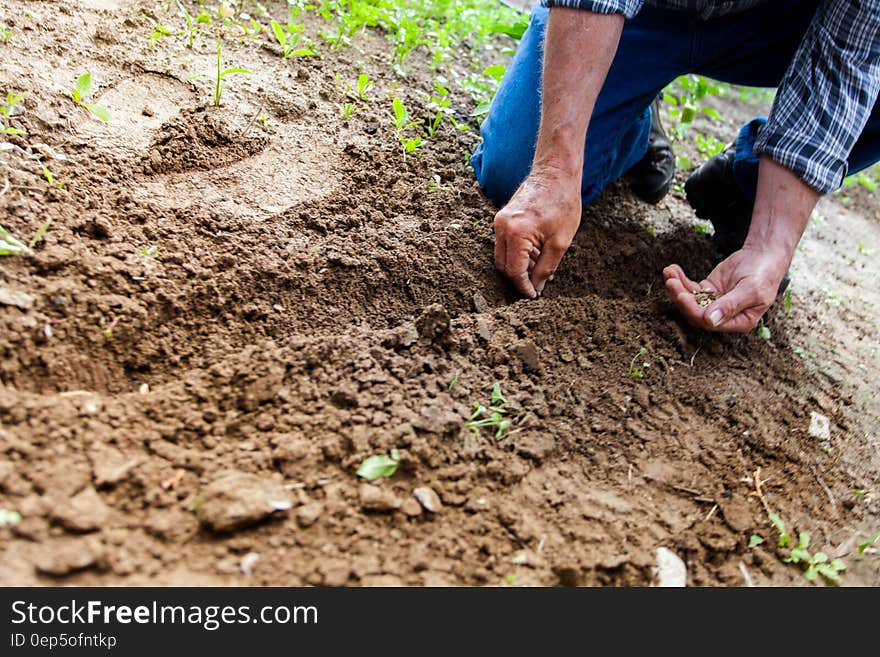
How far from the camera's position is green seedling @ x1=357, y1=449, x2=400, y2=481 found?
1268 mm

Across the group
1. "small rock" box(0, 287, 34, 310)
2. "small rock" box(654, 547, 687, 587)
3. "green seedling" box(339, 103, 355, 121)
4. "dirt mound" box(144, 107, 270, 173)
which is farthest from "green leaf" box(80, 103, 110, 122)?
"small rock" box(654, 547, 687, 587)

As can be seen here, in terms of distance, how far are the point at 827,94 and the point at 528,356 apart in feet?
4.06

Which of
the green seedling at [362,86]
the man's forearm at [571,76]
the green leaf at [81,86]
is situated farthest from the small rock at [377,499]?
the green seedling at [362,86]

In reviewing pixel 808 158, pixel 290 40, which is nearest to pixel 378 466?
pixel 808 158

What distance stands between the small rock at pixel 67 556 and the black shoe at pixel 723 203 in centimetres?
217

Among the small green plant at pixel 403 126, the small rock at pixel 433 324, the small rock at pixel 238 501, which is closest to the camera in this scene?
the small rock at pixel 238 501

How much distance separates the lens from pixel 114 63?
7.02ft

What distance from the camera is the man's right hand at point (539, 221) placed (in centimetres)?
179

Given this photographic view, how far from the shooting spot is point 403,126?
2363mm

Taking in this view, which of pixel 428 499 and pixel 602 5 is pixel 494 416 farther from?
pixel 602 5

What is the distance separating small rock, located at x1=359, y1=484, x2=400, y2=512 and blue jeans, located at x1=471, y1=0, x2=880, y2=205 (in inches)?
48.2

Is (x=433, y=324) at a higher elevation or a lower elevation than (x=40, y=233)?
lower

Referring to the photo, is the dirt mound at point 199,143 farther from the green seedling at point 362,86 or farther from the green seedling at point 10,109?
the green seedling at point 362,86
